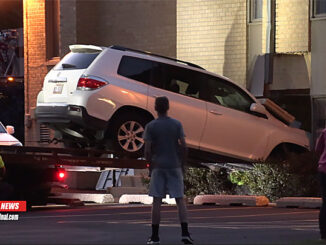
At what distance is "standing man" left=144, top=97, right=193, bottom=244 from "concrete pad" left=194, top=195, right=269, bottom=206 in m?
8.57

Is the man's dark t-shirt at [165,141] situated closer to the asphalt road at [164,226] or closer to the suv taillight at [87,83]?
the asphalt road at [164,226]

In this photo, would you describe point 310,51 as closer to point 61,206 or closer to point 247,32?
point 247,32

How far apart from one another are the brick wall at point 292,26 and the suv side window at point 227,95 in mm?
5575

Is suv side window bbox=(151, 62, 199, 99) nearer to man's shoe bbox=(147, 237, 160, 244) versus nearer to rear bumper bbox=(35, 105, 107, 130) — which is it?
rear bumper bbox=(35, 105, 107, 130)

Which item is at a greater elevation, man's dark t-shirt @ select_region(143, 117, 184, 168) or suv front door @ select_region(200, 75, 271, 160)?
man's dark t-shirt @ select_region(143, 117, 184, 168)

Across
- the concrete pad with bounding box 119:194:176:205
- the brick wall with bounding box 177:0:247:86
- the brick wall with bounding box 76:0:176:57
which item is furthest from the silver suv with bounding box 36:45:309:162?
the brick wall with bounding box 76:0:176:57

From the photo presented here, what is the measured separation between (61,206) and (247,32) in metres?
7.60

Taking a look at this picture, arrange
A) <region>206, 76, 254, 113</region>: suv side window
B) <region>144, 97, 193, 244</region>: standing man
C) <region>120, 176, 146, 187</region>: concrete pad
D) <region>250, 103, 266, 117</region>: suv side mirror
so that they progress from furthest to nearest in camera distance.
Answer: <region>120, 176, 146, 187</region>: concrete pad, <region>250, 103, 266, 117</region>: suv side mirror, <region>206, 76, 254, 113</region>: suv side window, <region>144, 97, 193, 244</region>: standing man

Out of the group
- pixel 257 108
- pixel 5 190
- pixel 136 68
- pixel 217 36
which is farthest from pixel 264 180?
pixel 217 36

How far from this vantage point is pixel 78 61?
19359mm

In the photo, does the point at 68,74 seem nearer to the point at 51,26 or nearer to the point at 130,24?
the point at 130,24

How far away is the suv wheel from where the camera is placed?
1912 cm
